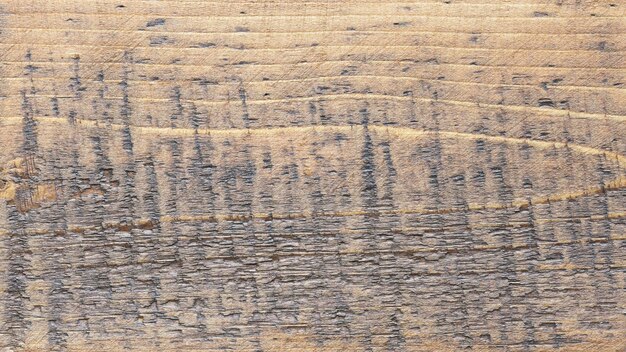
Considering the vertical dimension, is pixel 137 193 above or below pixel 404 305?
above

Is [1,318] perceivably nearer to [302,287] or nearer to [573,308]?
[302,287]

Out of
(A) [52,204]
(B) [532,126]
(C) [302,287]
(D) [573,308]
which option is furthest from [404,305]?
(A) [52,204]

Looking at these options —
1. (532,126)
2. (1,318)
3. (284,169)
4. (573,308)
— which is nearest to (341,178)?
(284,169)

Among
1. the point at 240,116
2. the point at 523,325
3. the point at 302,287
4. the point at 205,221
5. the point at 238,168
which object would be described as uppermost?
the point at 240,116

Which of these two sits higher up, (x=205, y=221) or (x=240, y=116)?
(x=240, y=116)

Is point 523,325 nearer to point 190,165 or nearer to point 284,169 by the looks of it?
point 284,169

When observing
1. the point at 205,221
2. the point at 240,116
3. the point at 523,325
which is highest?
the point at 240,116
